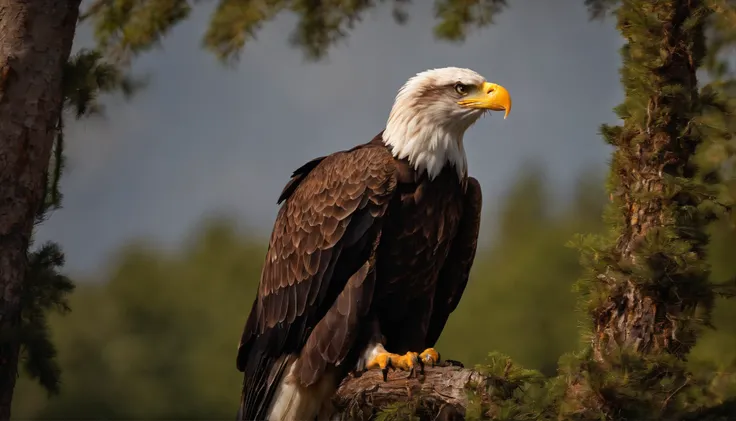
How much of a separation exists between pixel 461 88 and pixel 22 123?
2.35 metres

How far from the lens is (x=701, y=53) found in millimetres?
4281

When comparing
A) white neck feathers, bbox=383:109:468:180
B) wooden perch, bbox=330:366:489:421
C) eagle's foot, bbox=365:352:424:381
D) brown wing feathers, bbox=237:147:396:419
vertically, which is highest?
white neck feathers, bbox=383:109:468:180

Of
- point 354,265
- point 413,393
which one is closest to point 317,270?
point 354,265

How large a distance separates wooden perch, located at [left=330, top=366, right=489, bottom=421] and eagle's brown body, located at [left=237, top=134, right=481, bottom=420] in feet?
0.86

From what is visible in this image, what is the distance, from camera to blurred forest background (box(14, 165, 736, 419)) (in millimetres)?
20594

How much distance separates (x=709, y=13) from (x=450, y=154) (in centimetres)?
160

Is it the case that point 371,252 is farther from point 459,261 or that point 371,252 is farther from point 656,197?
point 656,197

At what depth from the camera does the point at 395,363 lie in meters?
4.78

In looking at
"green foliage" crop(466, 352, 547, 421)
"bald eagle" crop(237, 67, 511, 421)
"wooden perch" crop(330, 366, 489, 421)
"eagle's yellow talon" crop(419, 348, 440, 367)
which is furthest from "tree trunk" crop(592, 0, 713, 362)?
"bald eagle" crop(237, 67, 511, 421)

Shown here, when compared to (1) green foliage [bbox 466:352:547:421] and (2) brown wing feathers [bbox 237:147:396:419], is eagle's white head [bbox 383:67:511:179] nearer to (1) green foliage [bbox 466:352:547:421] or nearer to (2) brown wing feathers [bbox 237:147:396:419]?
(2) brown wing feathers [bbox 237:147:396:419]

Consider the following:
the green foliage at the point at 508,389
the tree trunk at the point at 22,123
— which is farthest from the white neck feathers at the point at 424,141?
the tree trunk at the point at 22,123

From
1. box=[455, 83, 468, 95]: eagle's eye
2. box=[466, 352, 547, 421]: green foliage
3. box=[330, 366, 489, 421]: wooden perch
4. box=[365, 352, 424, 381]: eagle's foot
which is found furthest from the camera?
box=[455, 83, 468, 95]: eagle's eye

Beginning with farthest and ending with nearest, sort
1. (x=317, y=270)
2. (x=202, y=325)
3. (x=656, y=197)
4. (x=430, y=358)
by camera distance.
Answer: (x=202, y=325) → (x=317, y=270) → (x=430, y=358) → (x=656, y=197)

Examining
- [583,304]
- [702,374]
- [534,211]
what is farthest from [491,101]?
[534,211]
